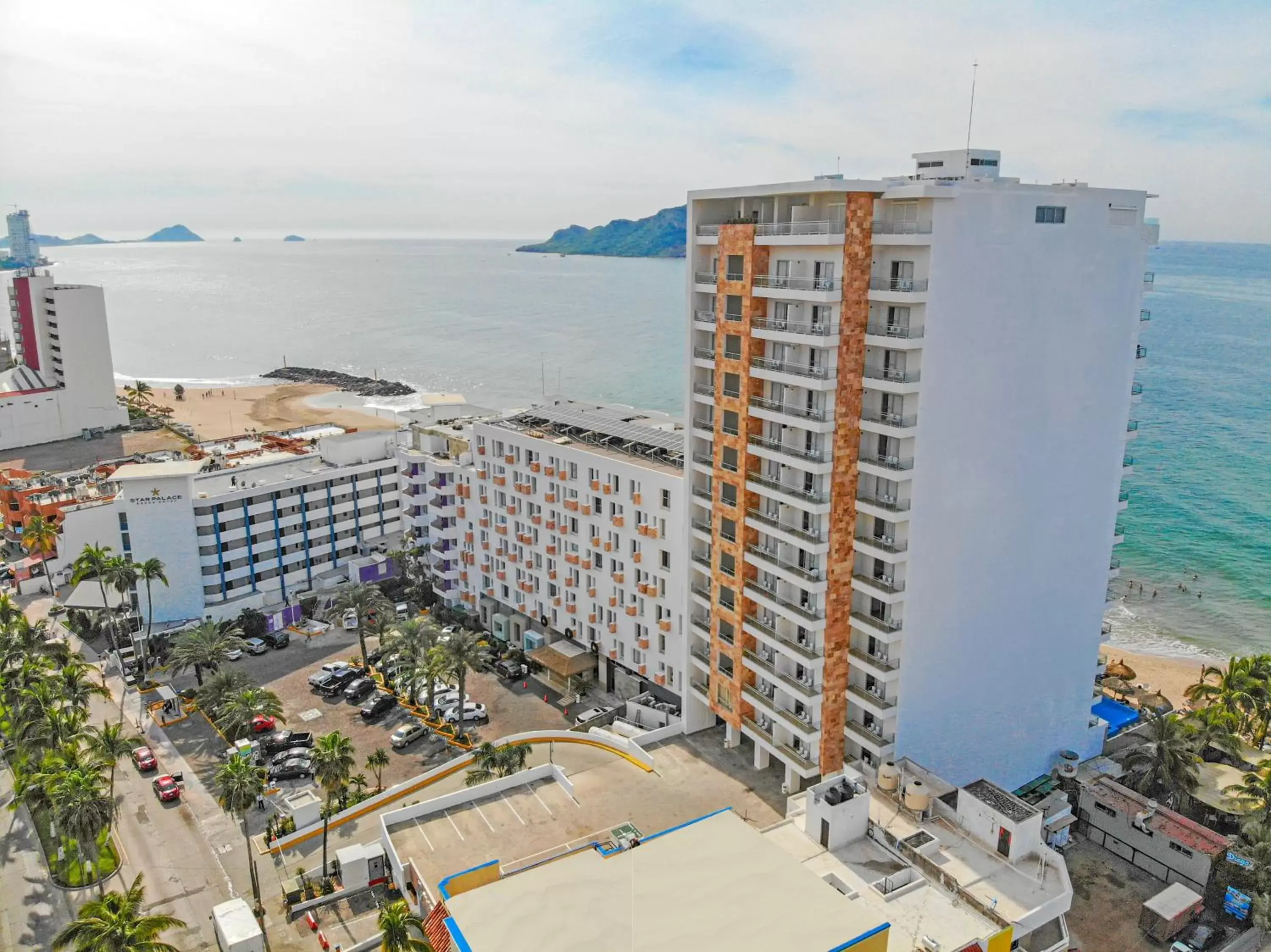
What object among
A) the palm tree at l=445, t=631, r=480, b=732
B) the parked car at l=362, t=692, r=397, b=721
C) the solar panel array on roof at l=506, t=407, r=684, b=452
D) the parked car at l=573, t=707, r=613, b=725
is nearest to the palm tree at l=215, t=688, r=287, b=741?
the parked car at l=362, t=692, r=397, b=721

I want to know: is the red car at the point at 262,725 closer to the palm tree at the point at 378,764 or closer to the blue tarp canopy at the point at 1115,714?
the palm tree at the point at 378,764

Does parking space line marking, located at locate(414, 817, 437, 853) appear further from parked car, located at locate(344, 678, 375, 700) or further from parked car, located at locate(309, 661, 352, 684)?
parked car, located at locate(309, 661, 352, 684)

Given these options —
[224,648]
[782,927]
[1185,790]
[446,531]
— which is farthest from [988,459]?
[224,648]

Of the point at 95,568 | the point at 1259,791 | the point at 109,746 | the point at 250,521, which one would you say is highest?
the point at 250,521

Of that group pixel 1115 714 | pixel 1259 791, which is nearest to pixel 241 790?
pixel 1115 714

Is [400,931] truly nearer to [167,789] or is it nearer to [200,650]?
[167,789]

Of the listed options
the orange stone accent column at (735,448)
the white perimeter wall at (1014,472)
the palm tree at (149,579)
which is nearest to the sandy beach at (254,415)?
the palm tree at (149,579)

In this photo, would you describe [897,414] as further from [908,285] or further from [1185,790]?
[1185,790]
